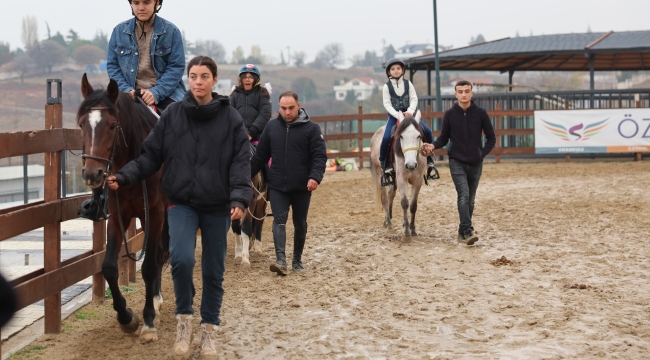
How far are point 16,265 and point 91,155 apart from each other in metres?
4.17

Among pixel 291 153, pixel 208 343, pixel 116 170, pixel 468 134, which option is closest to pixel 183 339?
pixel 208 343

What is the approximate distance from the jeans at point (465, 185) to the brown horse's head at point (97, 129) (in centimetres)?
575

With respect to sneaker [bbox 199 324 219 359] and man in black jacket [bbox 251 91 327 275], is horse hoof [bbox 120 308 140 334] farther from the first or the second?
man in black jacket [bbox 251 91 327 275]

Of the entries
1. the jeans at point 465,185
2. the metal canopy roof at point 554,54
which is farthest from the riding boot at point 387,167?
the metal canopy roof at point 554,54

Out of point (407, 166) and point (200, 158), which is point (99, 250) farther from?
point (407, 166)

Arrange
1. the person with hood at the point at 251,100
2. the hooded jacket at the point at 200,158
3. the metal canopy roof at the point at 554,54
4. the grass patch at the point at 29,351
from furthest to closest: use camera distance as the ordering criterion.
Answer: the metal canopy roof at the point at 554,54 < the person with hood at the point at 251,100 < the grass patch at the point at 29,351 < the hooded jacket at the point at 200,158

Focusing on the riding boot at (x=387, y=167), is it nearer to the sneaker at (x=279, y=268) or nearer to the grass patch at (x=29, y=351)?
the sneaker at (x=279, y=268)

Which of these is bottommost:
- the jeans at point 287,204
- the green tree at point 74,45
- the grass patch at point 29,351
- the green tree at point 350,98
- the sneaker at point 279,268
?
the grass patch at point 29,351

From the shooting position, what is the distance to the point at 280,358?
5.39 meters

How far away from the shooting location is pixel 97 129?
18.0 feet

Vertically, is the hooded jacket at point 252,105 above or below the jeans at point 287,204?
above

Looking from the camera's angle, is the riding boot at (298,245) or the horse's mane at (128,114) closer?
the horse's mane at (128,114)

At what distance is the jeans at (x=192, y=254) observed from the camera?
5.30 m

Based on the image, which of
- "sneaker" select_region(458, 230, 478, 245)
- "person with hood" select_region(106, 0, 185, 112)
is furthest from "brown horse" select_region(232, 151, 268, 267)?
"sneaker" select_region(458, 230, 478, 245)
